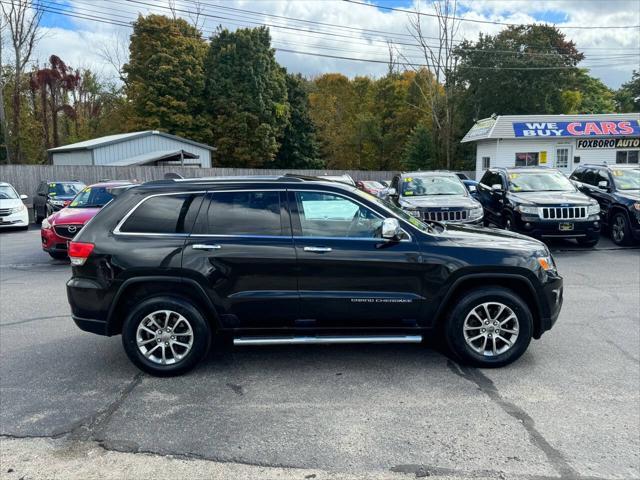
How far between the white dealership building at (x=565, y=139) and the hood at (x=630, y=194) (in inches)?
577

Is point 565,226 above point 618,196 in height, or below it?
below

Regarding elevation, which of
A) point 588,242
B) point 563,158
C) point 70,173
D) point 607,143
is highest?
point 607,143

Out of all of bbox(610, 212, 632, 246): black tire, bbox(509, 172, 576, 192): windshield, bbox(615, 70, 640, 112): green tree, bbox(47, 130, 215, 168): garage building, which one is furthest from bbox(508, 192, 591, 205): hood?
bbox(615, 70, 640, 112): green tree

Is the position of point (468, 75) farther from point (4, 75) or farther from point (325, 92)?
point (4, 75)

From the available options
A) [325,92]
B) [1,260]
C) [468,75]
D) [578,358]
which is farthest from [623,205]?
[325,92]

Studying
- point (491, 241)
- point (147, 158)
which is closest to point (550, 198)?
→ point (491, 241)

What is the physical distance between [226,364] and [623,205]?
34.8 feet

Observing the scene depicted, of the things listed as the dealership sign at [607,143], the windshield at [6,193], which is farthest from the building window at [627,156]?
the windshield at [6,193]

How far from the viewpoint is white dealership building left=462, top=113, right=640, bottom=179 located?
2583 centimetres

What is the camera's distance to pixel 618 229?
12.2 metres

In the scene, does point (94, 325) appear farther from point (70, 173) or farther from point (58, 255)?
point (70, 173)

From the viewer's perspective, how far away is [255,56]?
4172 cm

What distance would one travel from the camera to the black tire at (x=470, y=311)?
4.75 m

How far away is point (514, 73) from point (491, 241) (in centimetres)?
3965
